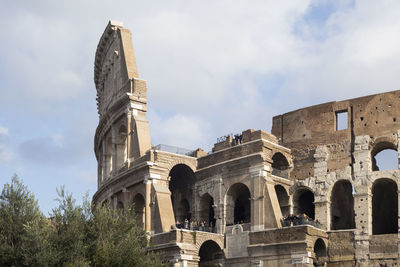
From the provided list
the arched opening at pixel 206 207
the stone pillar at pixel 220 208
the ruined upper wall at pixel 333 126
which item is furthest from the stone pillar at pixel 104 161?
the ruined upper wall at pixel 333 126

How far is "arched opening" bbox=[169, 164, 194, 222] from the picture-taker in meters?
41.5

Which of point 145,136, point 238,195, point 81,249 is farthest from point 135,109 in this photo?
point 81,249

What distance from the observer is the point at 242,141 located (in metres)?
38.9

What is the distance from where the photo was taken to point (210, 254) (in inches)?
1490

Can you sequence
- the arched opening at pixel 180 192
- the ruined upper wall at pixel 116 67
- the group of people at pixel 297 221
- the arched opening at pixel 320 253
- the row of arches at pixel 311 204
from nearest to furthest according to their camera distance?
the group of people at pixel 297 221 < the arched opening at pixel 320 253 < the row of arches at pixel 311 204 < the arched opening at pixel 180 192 < the ruined upper wall at pixel 116 67

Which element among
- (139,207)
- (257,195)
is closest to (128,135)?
(139,207)

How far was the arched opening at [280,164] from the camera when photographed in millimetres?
38278

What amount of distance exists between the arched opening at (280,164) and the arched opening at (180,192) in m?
5.26

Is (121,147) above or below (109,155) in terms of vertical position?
above

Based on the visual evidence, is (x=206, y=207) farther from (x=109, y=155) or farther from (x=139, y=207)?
(x=109, y=155)

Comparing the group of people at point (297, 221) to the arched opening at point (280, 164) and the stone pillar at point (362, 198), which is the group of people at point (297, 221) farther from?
the arched opening at point (280, 164)

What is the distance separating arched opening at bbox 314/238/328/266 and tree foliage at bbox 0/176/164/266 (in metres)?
8.79

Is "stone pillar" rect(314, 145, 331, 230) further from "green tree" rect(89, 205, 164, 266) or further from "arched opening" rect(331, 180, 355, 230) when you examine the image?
"green tree" rect(89, 205, 164, 266)

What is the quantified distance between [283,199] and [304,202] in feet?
5.54
